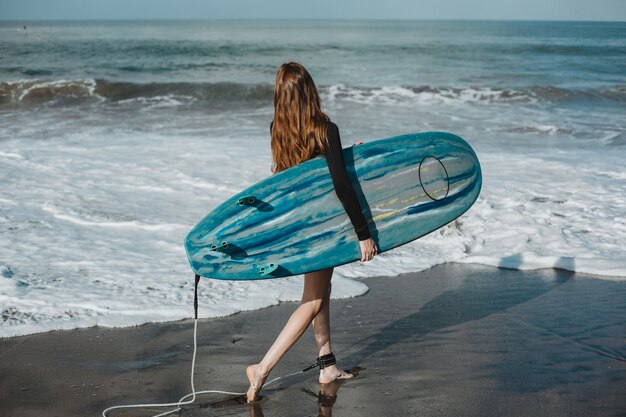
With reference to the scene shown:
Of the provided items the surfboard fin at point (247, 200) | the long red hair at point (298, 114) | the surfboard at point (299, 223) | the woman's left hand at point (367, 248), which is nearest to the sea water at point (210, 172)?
the surfboard at point (299, 223)

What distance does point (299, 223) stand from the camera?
9.77ft

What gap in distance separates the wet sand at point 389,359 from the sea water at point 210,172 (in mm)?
346

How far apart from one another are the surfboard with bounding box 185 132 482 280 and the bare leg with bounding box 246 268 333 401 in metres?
0.07

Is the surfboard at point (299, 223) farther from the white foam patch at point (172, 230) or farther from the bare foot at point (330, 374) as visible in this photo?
the white foam patch at point (172, 230)

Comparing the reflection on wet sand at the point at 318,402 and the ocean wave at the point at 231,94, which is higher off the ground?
the reflection on wet sand at the point at 318,402

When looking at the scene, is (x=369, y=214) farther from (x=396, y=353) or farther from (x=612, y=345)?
(x=612, y=345)

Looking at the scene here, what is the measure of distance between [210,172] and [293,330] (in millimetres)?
5125

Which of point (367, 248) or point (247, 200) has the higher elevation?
point (247, 200)

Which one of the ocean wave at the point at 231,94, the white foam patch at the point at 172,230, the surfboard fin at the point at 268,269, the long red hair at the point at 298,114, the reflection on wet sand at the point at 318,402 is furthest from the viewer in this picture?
the ocean wave at the point at 231,94

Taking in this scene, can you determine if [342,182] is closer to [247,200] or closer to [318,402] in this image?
[247,200]

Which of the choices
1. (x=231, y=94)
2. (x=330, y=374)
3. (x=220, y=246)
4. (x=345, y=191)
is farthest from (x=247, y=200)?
(x=231, y=94)

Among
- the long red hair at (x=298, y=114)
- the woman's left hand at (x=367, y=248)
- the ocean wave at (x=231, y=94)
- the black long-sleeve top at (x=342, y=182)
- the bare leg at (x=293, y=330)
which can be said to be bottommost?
the ocean wave at (x=231, y=94)

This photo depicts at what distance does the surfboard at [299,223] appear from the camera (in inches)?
114

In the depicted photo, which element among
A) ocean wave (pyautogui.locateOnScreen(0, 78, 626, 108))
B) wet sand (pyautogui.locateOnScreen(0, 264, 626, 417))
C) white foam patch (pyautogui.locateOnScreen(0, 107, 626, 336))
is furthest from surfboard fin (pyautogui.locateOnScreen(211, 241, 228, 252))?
ocean wave (pyautogui.locateOnScreen(0, 78, 626, 108))
